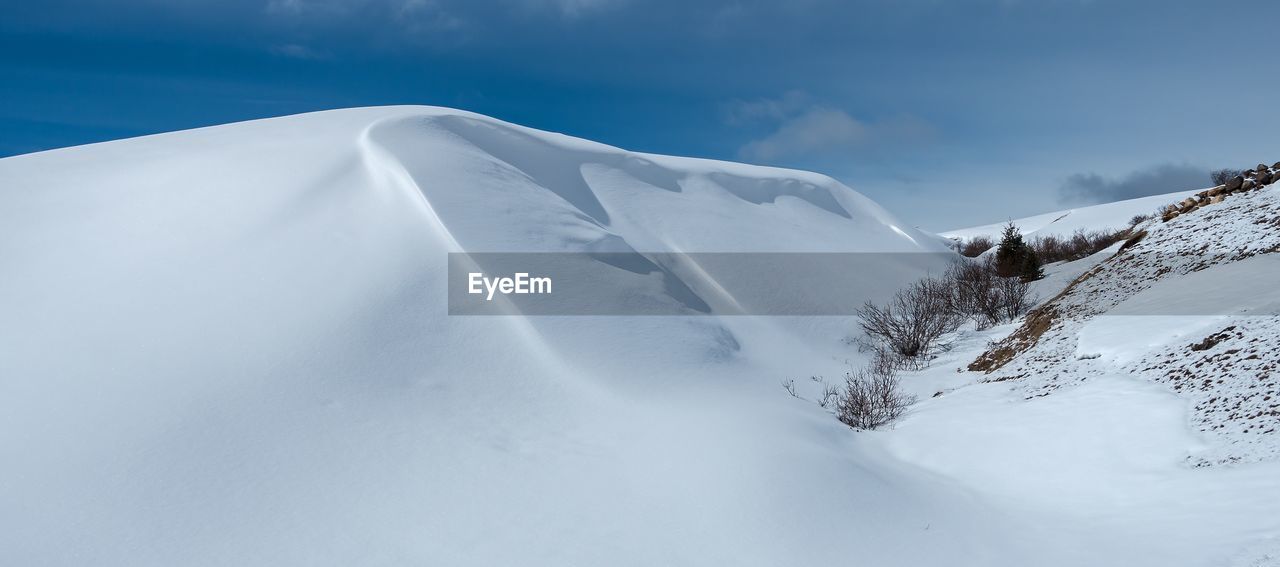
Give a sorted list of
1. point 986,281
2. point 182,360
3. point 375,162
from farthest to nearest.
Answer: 1. point 986,281
2. point 375,162
3. point 182,360

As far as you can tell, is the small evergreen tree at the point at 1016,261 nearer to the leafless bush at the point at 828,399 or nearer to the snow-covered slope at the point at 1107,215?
the leafless bush at the point at 828,399

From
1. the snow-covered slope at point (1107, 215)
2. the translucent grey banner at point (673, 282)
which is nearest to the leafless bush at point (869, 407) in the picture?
the translucent grey banner at point (673, 282)

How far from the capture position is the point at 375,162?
52.2ft

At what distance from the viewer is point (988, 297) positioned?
18.7 meters

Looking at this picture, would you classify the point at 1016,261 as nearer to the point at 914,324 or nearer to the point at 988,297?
the point at 988,297

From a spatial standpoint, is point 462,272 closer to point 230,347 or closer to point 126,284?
point 230,347

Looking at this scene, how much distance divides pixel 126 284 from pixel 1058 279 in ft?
74.2

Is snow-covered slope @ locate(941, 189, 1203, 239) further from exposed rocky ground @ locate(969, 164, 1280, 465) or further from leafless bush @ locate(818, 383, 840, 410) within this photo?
leafless bush @ locate(818, 383, 840, 410)

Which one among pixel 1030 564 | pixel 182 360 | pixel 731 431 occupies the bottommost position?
pixel 1030 564

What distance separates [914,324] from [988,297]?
3229mm

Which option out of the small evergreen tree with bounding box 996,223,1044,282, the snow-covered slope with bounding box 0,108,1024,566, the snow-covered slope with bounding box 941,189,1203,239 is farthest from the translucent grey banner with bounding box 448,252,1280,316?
the snow-covered slope with bounding box 941,189,1203,239

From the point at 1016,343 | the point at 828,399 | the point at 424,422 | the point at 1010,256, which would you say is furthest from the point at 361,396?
the point at 1010,256

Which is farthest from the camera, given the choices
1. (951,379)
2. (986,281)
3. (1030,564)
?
(986,281)

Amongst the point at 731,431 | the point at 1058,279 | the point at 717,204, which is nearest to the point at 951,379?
the point at 731,431
